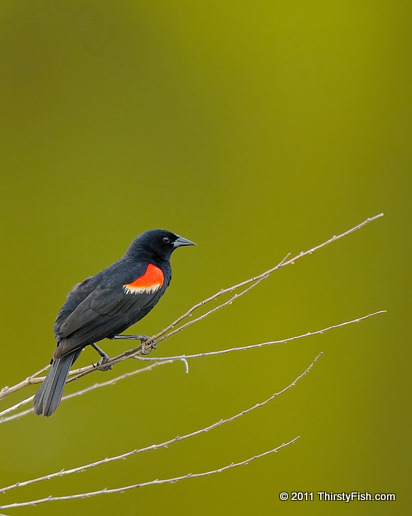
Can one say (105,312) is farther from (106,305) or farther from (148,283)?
(148,283)

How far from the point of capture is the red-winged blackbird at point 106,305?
Answer: 5.61 ft

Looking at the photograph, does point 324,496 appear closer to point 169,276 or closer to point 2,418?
point 169,276

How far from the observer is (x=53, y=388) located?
165 cm

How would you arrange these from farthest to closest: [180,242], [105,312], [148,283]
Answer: [180,242] → [148,283] → [105,312]

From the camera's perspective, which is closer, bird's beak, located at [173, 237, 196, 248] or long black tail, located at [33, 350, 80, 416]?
long black tail, located at [33, 350, 80, 416]

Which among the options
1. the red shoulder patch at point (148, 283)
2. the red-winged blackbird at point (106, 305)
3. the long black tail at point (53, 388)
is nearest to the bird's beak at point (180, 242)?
the red-winged blackbird at point (106, 305)

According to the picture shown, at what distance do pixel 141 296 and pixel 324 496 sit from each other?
1607 mm

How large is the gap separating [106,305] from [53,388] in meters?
0.29

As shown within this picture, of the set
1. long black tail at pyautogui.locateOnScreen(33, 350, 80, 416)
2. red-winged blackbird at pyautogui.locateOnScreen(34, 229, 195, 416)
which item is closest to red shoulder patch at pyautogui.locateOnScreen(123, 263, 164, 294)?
red-winged blackbird at pyautogui.locateOnScreen(34, 229, 195, 416)

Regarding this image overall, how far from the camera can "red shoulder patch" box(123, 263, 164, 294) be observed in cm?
193

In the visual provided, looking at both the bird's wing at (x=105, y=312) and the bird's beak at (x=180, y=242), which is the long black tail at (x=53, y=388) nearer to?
the bird's wing at (x=105, y=312)

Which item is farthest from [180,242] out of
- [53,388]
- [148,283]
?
[53,388]

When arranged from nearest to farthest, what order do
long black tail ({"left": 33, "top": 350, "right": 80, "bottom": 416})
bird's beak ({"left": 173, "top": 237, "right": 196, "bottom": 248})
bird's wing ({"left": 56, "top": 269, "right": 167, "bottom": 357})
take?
long black tail ({"left": 33, "top": 350, "right": 80, "bottom": 416}), bird's wing ({"left": 56, "top": 269, "right": 167, "bottom": 357}), bird's beak ({"left": 173, "top": 237, "right": 196, "bottom": 248})

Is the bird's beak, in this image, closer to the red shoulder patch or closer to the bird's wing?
the red shoulder patch
